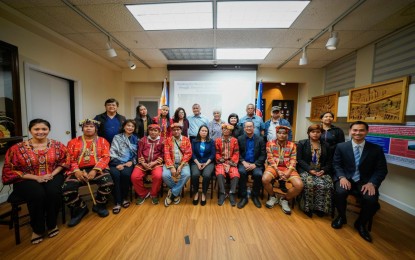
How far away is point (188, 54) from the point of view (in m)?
3.91

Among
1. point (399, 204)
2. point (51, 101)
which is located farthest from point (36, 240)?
point (399, 204)

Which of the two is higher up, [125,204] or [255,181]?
[255,181]

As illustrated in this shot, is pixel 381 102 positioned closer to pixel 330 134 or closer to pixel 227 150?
pixel 330 134

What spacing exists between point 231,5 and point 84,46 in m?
3.28

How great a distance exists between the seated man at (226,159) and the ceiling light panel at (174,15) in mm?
1720

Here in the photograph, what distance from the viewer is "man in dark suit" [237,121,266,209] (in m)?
2.50

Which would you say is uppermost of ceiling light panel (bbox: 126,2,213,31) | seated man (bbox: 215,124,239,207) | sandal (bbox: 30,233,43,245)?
ceiling light panel (bbox: 126,2,213,31)

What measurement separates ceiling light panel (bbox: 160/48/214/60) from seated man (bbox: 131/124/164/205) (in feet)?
6.99

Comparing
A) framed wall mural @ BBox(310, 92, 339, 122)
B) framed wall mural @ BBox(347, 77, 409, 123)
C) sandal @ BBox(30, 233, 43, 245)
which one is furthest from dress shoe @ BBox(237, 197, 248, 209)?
framed wall mural @ BBox(310, 92, 339, 122)

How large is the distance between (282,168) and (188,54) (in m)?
3.34

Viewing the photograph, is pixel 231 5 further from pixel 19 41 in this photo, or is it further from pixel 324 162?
pixel 19 41

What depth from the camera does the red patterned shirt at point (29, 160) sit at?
170 cm

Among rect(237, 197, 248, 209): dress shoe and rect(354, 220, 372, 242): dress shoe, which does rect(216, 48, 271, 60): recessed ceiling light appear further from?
rect(354, 220, 372, 242): dress shoe

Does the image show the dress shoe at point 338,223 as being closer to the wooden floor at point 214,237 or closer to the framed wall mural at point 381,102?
the wooden floor at point 214,237
